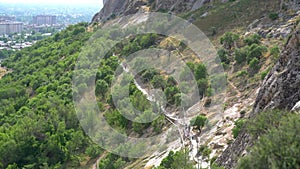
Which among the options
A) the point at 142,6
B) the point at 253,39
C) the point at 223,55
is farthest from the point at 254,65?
the point at 142,6

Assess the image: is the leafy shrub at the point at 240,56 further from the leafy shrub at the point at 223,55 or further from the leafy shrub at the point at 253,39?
the leafy shrub at the point at 253,39

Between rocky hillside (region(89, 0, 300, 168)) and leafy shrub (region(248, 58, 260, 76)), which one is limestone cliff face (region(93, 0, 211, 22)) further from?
leafy shrub (region(248, 58, 260, 76))

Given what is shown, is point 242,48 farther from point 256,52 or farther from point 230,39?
point 230,39

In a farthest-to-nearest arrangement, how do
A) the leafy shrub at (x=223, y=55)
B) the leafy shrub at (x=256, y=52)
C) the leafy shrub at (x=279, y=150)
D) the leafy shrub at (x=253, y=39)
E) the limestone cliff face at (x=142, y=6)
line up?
the limestone cliff face at (x=142, y=6)
the leafy shrub at (x=223, y=55)
the leafy shrub at (x=253, y=39)
the leafy shrub at (x=256, y=52)
the leafy shrub at (x=279, y=150)

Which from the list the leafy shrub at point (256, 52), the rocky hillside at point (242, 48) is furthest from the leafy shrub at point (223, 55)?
the leafy shrub at point (256, 52)

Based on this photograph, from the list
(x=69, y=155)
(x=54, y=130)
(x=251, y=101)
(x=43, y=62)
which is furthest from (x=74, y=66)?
(x=251, y=101)
